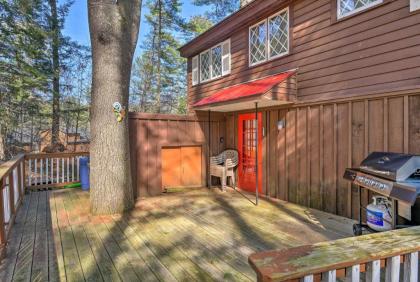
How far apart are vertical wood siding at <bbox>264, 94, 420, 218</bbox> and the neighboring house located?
0.02 meters

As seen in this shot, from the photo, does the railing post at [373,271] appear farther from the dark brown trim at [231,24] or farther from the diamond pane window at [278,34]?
the dark brown trim at [231,24]

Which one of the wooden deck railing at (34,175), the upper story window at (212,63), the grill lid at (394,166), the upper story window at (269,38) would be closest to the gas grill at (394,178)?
the grill lid at (394,166)

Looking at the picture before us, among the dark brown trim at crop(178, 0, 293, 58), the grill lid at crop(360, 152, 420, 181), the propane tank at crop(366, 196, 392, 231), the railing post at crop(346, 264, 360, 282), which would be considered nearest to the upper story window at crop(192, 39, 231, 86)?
the dark brown trim at crop(178, 0, 293, 58)

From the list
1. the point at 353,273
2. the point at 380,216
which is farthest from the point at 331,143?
the point at 353,273

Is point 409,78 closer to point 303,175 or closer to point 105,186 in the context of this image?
→ point 303,175

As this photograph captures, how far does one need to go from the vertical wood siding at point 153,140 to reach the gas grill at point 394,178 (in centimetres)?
432

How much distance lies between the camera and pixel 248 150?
678cm

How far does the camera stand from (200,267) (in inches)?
113

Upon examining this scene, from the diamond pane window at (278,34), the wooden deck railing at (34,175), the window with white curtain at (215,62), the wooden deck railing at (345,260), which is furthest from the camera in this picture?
the window with white curtain at (215,62)

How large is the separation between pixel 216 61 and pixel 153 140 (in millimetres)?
3277

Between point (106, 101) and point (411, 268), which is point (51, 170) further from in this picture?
point (411, 268)

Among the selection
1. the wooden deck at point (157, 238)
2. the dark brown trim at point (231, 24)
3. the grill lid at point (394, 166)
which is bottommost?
the wooden deck at point (157, 238)

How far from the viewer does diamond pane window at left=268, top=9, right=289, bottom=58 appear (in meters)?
5.55

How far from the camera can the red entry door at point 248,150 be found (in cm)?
637
